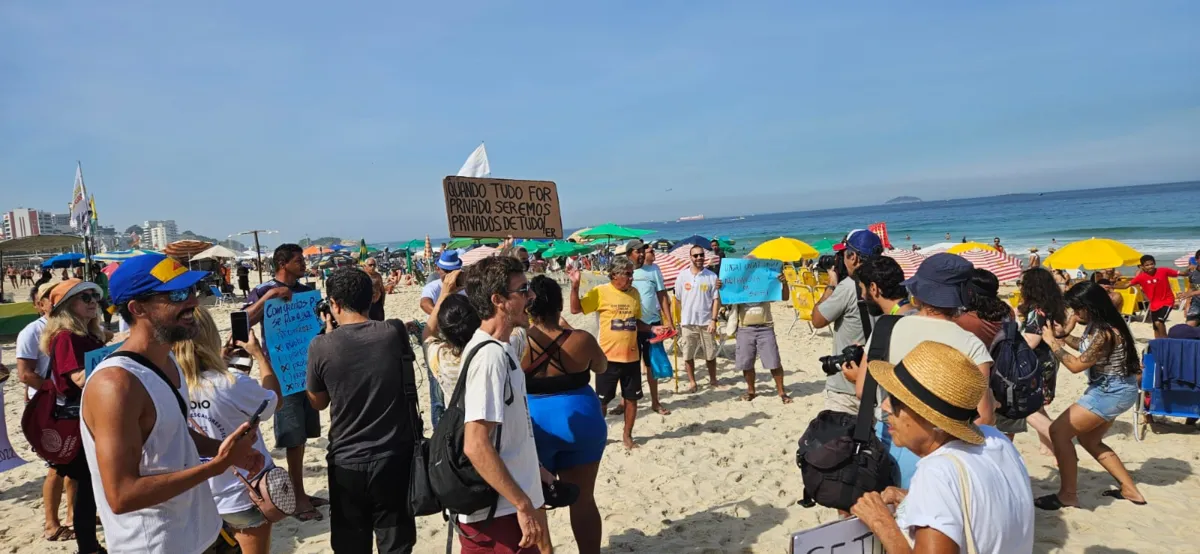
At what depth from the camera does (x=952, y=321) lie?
2840mm

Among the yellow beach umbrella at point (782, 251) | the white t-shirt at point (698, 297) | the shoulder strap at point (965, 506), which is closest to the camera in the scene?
the shoulder strap at point (965, 506)

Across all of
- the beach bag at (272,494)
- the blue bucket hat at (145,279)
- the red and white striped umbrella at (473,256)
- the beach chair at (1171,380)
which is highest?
the blue bucket hat at (145,279)

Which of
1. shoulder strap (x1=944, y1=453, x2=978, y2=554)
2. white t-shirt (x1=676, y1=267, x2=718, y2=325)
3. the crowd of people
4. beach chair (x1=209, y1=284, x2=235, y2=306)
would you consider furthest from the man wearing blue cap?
beach chair (x1=209, y1=284, x2=235, y2=306)

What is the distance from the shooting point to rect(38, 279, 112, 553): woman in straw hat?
343 centimetres

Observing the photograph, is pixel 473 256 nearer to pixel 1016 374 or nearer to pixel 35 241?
pixel 1016 374

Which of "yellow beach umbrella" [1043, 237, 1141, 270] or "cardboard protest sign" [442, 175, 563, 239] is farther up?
"cardboard protest sign" [442, 175, 563, 239]

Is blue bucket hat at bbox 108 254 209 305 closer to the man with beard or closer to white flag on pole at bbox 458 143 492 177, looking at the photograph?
the man with beard

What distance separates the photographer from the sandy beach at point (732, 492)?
3990 millimetres

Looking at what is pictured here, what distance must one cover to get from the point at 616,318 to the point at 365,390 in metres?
3.15

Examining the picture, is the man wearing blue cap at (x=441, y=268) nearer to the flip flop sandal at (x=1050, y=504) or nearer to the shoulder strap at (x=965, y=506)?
the shoulder strap at (x=965, y=506)

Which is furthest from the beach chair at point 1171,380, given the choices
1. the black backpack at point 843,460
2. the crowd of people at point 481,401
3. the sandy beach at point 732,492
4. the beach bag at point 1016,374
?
the black backpack at point 843,460

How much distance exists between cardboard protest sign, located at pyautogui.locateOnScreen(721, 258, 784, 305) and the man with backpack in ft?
17.5

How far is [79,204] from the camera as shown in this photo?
14141mm

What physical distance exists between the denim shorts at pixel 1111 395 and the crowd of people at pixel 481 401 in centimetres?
1
